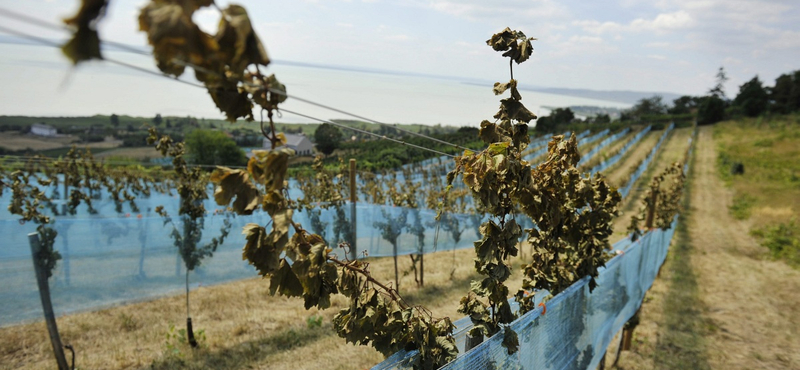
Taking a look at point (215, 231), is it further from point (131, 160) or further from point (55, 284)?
point (131, 160)

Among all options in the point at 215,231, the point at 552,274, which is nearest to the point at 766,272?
the point at 552,274

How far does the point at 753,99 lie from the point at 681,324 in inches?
2088

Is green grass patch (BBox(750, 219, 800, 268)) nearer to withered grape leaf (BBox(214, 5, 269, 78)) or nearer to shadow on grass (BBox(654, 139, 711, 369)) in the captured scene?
shadow on grass (BBox(654, 139, 711, 369))

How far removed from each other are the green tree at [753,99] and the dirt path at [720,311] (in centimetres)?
4247

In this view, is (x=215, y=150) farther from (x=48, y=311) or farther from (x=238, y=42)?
(x=238, y=42)

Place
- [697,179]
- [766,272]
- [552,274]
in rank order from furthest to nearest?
[697,179], [766,272], [552,274]

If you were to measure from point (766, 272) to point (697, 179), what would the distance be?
17.3 meters

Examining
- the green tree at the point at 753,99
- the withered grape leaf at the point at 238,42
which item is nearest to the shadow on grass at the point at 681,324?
the withered grape leaf at the point at 238,42

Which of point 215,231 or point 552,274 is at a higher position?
point 552,274

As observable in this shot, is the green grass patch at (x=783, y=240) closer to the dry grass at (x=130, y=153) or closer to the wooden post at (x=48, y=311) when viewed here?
the wooden post at (x=48, y=311)

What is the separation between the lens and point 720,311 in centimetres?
791

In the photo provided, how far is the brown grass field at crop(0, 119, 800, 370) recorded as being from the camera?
196 inches

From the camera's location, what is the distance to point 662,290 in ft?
28.9

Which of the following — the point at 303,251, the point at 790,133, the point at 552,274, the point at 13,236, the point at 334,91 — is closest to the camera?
the point at 303,251
